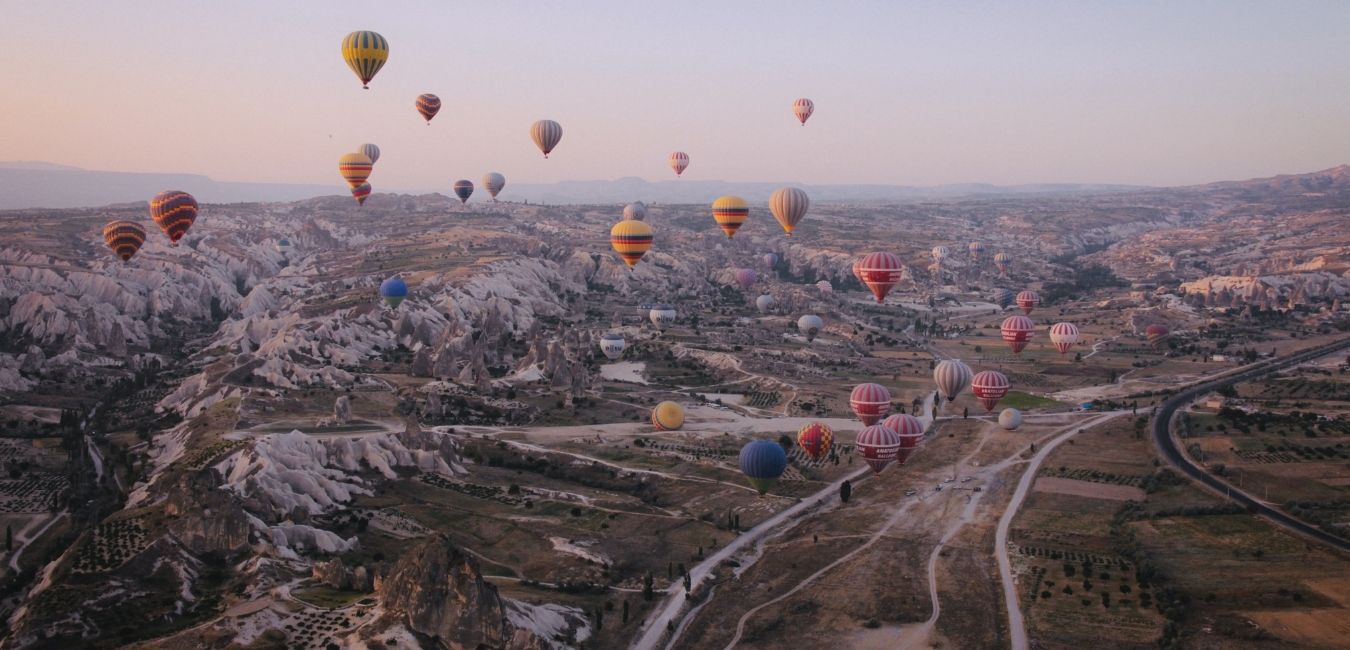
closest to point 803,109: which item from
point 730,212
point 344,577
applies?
point 730,212

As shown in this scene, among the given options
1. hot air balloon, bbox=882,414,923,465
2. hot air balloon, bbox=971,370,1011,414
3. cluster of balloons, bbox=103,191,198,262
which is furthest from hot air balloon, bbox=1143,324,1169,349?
cluster of balloons, bbox=103,191,198,262

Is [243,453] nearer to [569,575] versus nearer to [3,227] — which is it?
[569,575]

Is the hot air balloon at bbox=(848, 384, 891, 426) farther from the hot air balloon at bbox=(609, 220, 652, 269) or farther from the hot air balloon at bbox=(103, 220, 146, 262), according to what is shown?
the hot air balloon at bbox=(103, 220, 146, 262)

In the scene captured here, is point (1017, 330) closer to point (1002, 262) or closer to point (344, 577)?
point (344, 577)

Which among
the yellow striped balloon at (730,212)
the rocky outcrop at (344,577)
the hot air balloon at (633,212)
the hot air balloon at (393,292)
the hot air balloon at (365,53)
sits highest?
the hot air balloon at (365,53)

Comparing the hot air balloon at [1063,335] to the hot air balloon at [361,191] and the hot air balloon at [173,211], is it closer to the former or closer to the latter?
the hot air balloon at [361,191]

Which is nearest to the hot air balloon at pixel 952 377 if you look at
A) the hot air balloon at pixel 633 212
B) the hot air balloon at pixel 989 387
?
the hot air balloon at pixel 989 387
